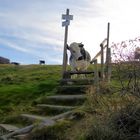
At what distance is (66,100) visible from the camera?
15.6 m

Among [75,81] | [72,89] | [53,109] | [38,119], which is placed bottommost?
[38,119]

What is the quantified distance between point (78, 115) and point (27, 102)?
509cm

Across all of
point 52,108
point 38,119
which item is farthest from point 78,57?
point 38,119

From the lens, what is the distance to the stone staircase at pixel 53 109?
12.8 m

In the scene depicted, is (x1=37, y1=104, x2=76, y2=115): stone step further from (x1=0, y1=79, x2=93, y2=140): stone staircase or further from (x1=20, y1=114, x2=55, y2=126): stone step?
(x1=20, y1=114, x2=55, y2=126): stone step

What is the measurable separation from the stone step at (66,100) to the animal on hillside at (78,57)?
4.28m

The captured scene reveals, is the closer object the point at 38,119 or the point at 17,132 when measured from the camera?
the point at 17,132

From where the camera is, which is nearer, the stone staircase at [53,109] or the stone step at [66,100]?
the stone staircase at [53,109]

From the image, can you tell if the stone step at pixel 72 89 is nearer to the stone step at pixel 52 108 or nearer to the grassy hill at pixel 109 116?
the stone step at pixel 52 108

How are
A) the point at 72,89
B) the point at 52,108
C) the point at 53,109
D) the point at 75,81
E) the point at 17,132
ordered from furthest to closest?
the point at 75,81 → the point at 72,89 → the point at 52,108 → the point at 53,109 → the point at 17,132

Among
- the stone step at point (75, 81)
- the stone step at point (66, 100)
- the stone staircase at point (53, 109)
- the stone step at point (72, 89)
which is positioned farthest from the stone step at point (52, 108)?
the stone step at point (75, 81)

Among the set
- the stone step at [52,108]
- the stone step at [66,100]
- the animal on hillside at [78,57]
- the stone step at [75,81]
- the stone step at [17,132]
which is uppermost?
the animal on hillside at [78,57]

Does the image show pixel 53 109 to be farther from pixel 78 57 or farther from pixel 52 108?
pixel 78 57

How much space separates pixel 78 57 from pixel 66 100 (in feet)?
16.8
